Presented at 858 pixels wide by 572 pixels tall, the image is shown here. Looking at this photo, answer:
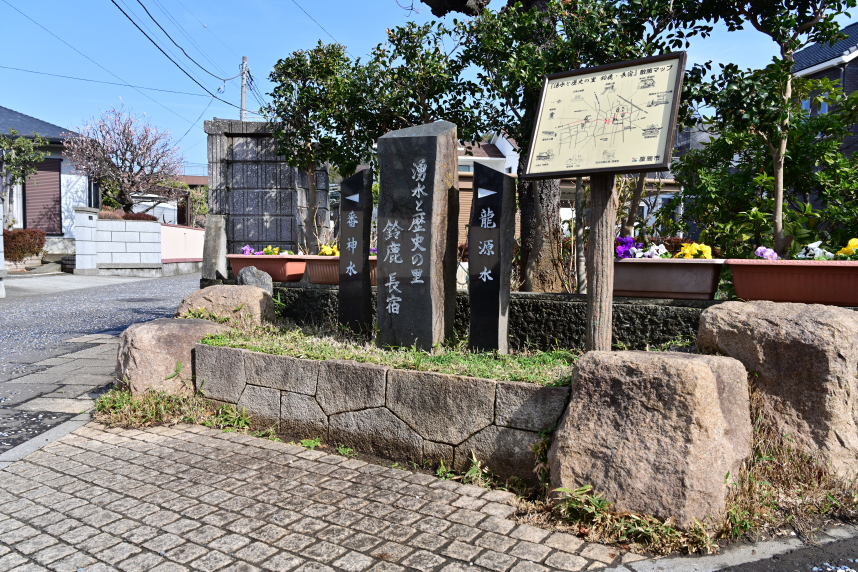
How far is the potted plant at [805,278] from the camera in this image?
3695 mm

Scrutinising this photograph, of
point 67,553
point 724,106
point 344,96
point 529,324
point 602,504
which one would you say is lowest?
point 67,553

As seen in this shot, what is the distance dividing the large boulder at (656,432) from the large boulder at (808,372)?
0.25 m

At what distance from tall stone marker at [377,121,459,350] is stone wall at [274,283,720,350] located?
606 mm

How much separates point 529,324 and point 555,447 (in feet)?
6.61

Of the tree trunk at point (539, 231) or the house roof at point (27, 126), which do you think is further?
the house roof at point (27, 126)

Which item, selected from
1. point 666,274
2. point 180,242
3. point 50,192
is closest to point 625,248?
point 666,274

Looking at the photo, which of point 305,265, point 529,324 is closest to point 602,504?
point 529,324

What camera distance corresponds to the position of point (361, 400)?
12.2 feet

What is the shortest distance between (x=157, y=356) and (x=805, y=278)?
4.62 m

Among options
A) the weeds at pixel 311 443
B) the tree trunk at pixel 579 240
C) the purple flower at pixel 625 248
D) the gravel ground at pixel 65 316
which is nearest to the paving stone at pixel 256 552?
the weeds at pixel 311 443

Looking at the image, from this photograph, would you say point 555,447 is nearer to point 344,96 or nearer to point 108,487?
point 108,487

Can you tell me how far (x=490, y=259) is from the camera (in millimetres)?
4312

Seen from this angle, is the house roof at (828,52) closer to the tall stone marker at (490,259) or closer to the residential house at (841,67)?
the residential house at (841,67)

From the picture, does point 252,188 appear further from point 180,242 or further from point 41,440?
point 180,242
